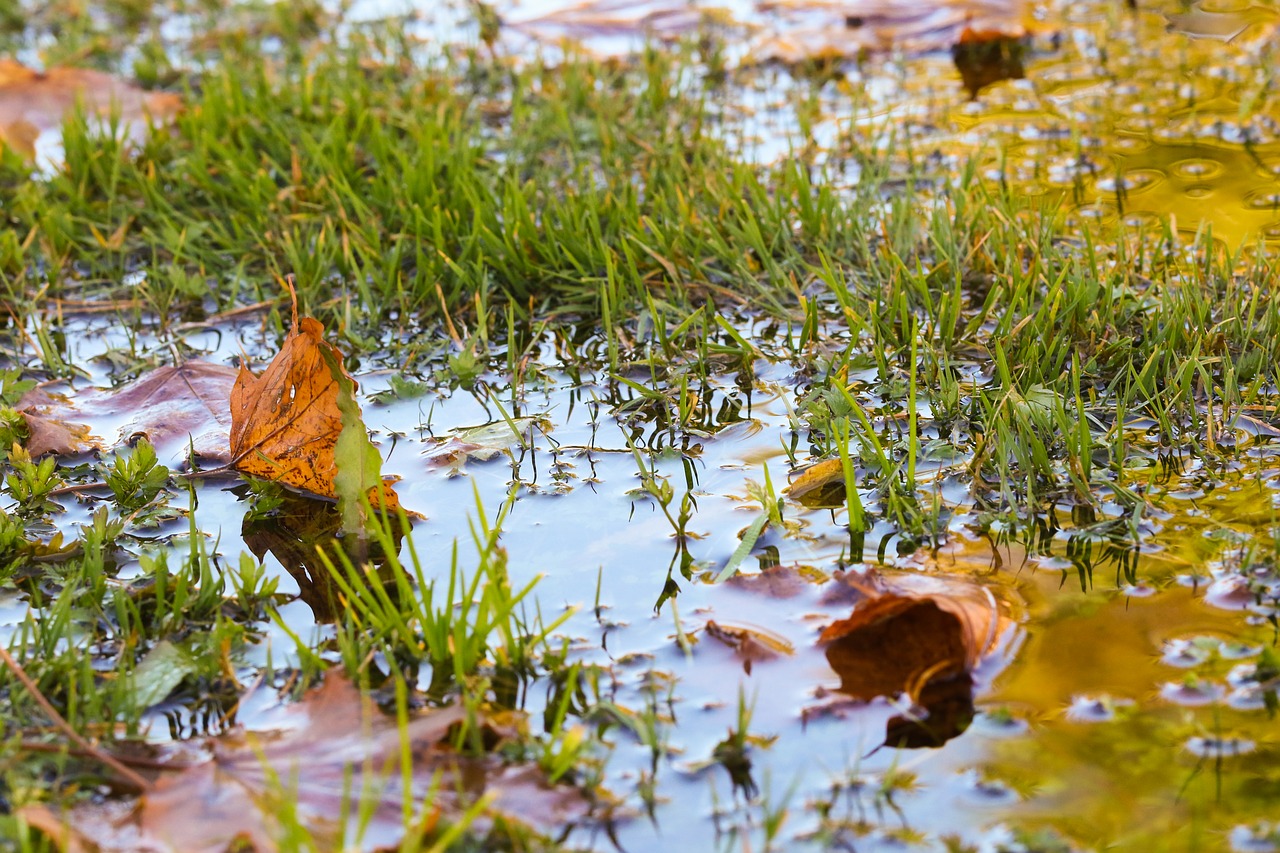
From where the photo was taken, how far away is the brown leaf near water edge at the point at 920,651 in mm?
1628

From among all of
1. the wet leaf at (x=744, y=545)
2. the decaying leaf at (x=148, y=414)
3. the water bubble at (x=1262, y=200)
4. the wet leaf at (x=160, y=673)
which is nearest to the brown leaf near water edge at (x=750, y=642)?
the wet leaf at (x=744, y=545)

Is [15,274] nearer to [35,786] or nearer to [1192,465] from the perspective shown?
[35,786]

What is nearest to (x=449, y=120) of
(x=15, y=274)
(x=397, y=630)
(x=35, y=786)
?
(x=15, y=274)

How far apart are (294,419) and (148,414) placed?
506mm

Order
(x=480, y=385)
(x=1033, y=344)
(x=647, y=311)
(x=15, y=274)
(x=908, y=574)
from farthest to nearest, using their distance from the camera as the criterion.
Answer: (x=15, y=274) → (x=647, y=311) → (x=480, y=385) → (x=1033, y=344) → (x=908, y=574)

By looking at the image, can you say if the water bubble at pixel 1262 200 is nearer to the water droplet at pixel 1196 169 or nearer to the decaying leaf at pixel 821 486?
the water droplet at pixel 1196 169

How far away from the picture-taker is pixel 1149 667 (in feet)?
5.57

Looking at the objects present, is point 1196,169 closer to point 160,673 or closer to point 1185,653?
point 1185,653

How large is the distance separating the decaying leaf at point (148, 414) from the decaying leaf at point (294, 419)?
132 mm

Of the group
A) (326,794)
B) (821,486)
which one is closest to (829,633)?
(821,486)

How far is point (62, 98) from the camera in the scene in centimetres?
414

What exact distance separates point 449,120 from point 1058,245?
193 centimetres

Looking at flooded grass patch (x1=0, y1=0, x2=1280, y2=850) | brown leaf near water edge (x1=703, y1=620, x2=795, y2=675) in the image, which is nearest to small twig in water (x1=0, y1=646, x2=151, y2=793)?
flooded grass patch (x1=0, y1=0, x2=1280, y2=850)

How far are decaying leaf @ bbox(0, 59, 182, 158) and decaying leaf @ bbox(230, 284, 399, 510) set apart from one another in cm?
208
